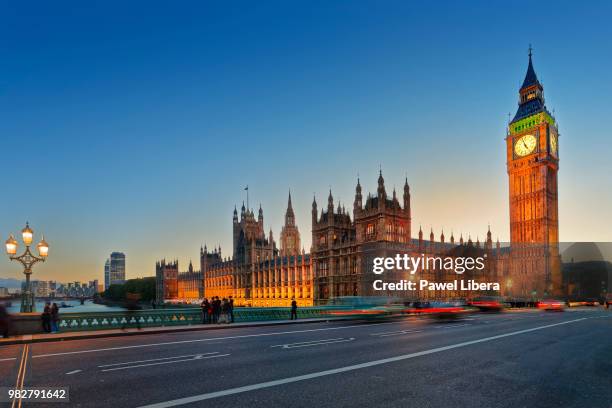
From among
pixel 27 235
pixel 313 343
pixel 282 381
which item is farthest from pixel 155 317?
pixel 282 381

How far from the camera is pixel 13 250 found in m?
23.3

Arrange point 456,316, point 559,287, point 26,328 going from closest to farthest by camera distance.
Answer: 1. point 26,328
2. point 456,316
3. point 559,287

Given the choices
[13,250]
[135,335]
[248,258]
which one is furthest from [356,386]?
[248,258]

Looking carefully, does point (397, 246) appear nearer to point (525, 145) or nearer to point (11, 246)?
point (525, 145)

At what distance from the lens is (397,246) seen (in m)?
76.2

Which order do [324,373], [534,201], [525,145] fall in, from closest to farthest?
[324,373] < [534,201] < [525,145]

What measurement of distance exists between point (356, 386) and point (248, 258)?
377ft

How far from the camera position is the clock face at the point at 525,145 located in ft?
359

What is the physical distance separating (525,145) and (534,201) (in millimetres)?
14879

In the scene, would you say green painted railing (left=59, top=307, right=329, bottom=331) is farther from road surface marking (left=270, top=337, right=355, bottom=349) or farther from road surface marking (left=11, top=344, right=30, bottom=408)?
road surface marking (left=270, top=337, right=355, bottom=349)

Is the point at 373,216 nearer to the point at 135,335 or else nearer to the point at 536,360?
the point at 135,335

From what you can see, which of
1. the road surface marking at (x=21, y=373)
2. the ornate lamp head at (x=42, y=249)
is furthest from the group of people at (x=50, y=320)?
the road surface marking at (x=21, y=373)

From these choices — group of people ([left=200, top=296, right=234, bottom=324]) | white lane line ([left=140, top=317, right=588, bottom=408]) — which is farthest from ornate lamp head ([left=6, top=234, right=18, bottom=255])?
white lane line ([left=140, top=317, right=588, bottom=408])

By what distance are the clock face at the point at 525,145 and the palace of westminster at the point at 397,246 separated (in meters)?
0.25
